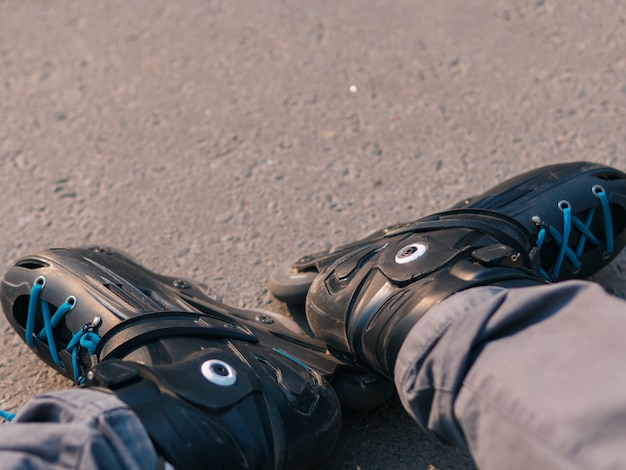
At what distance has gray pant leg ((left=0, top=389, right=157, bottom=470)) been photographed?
101 cm

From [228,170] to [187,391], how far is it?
119 cm

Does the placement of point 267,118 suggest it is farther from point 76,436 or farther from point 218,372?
point 76,436

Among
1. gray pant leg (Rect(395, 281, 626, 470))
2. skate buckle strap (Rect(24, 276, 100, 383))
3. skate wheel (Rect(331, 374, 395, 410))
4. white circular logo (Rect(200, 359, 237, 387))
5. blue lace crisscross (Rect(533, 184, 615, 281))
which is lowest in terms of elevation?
skate wheel (Rect(331, 374, 395, 410))

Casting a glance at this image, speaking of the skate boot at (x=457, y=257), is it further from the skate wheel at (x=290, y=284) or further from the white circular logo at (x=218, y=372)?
the white circular logo at (x=218, y=372)

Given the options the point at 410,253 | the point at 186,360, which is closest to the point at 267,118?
the point at 410,253

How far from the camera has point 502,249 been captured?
1.43m

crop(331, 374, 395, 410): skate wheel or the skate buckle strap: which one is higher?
the skate buckle strap

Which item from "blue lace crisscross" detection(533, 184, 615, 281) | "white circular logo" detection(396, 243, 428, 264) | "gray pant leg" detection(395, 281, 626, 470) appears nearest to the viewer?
"gray pant leg" detection(395, 281, 626, 470)

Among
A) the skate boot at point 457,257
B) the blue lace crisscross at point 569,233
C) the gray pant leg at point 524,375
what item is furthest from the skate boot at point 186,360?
the blue lace crisscross at point 569,233

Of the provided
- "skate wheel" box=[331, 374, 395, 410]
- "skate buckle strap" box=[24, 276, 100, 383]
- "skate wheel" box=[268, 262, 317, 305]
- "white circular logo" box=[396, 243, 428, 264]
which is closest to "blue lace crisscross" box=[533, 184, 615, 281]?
"white circular logo" box=[396, 243, 428, 264]

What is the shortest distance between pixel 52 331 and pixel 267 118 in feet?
3.72

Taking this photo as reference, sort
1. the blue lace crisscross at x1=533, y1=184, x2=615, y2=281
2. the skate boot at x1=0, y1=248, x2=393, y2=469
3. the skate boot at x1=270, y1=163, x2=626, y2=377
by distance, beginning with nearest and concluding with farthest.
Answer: the skate boot at x1=0, y1=248, x2=393, y2=469 → the skate boot at x1=270, y1=163, x2=626, y2=377 → the blue lace crisscross at x1=533, y1=184, x2=615, y2=281

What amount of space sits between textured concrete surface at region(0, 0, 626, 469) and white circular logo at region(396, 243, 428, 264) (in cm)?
50

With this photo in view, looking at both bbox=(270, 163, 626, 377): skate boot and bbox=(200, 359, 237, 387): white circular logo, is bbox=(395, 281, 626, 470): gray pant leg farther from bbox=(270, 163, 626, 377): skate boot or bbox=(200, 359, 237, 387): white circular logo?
bbox=(200, 359, 237, 387): white circular logo
